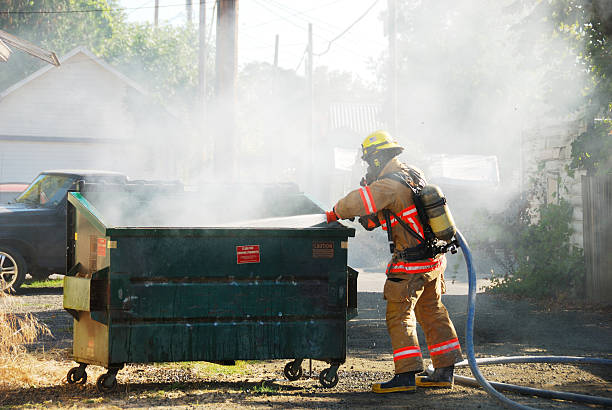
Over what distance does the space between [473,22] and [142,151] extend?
22.6 m

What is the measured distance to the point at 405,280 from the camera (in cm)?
529

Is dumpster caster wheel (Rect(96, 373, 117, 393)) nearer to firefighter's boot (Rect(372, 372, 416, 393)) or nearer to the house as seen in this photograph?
firefighter's boot (Rect(372, 372, 416, 393))

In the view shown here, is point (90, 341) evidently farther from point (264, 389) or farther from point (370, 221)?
point (370, 221)

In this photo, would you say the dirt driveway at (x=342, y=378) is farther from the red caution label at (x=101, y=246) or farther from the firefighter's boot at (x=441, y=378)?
the red caution label at (x=101, y=246)

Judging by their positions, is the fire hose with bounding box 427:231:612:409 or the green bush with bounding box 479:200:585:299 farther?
the green bush with bounding box 479:200:585:299

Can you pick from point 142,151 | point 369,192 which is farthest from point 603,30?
point 142,151

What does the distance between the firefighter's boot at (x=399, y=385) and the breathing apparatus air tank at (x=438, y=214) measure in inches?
40.9

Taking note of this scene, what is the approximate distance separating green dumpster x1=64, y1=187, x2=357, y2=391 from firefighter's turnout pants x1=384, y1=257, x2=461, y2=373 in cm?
33

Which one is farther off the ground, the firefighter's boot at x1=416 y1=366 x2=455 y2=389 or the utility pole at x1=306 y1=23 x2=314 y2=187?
the utility pole at x1=306 y1=23 x2=314 y2=187

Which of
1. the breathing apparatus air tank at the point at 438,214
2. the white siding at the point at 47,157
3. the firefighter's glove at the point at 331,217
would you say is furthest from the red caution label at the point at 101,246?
the white siding at the point at 47,157

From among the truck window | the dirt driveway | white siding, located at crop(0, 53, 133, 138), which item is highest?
white siding, located at crop(0, 53, 133, 138)

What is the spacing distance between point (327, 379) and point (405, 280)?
919 mm

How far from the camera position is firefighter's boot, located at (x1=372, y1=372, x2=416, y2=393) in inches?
205

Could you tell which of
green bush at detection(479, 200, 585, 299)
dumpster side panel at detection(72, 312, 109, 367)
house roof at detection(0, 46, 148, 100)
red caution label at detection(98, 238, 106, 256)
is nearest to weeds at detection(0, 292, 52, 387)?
dumpster side panel at detection(72, 312, 109, 367)
